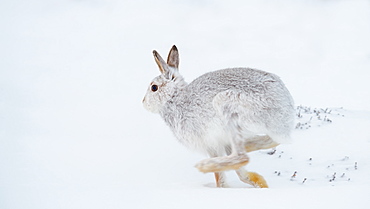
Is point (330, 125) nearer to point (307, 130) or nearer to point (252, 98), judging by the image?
point (307, 130)

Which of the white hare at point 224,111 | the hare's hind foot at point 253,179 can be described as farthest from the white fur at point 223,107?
the hare's hind foot at point 253,179

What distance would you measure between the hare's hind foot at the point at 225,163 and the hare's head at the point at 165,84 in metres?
0.90

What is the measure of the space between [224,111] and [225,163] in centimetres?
45

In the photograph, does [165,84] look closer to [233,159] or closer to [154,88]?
[154,88]

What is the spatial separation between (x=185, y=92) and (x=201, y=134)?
0.48 m

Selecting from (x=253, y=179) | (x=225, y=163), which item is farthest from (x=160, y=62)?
(x=253, y=179)

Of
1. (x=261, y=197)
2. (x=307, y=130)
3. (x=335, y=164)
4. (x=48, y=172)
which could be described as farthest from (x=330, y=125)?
(x=48, y=172)

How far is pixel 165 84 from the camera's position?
416 centimetres

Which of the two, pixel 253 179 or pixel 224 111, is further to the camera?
pixel 253 179

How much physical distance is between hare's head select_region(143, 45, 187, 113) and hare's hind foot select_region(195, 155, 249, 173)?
0.90 meters

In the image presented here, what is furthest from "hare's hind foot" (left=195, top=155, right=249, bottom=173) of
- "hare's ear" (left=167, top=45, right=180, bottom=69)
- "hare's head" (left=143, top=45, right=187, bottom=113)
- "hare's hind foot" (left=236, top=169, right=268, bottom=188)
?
"hare's ear" (left=167, top=45, right=180, bottom=69)

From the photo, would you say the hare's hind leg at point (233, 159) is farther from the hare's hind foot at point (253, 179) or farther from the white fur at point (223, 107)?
the hare's hind foot at point (253, 179)

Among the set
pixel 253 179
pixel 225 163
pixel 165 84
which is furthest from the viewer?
pixel 165 84

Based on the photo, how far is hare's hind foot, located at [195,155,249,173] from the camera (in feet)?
11.5
